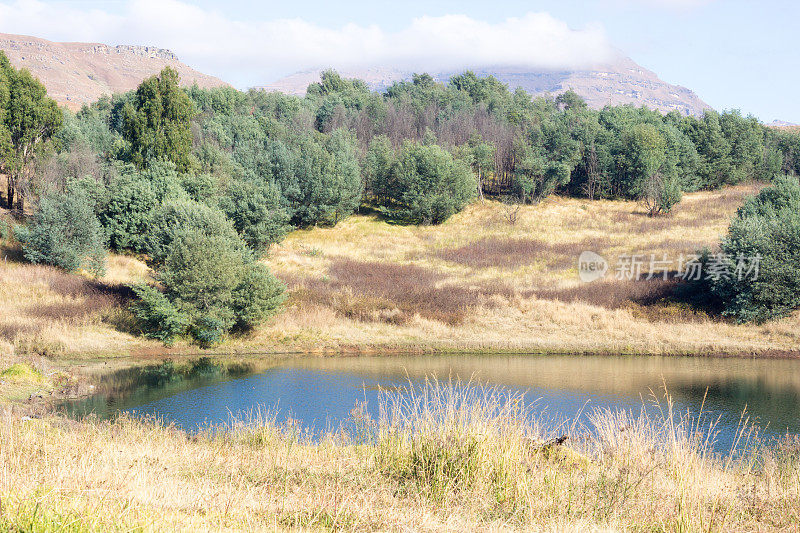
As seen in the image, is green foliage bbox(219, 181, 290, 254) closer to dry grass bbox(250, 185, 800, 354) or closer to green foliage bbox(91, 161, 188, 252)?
dry grass bbox(250, 185, 800, 354)

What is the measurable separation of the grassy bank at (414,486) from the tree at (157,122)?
42.5m

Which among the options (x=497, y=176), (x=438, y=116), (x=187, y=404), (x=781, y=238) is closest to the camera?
(x=187, y=404)

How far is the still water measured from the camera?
71.0 ft

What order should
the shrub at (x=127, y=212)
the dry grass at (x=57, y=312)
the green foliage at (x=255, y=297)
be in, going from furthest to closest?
the shrub at (x=127, y=212)
the green foliage at (x=255, y=297)
the dry grass at (x=57, y=312)

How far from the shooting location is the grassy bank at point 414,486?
6.64 m

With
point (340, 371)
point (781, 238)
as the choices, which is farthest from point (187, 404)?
point (781, 238)

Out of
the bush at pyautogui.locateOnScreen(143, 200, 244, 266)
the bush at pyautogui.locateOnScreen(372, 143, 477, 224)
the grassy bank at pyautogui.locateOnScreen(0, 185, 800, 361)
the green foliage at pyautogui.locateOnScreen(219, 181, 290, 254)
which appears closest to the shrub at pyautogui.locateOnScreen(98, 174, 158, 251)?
the grassy bank at pyautogui.locateOnScreen(0, 185, 800, 361)

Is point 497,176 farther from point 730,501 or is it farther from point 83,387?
point 730,501

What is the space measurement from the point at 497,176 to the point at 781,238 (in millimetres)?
50221

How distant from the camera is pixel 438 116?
102938 millimetres

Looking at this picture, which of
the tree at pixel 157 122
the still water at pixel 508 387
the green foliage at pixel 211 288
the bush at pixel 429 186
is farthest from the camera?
the bush at pixel 429 186

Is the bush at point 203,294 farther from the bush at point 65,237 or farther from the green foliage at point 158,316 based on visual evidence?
the bush at point 65,237

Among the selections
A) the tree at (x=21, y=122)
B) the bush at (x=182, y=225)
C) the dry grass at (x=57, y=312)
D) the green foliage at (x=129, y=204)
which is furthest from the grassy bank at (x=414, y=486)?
the tree at (x=21, y=122)

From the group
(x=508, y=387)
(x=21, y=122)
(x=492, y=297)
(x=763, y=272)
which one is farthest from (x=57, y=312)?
(x=763, y=272)
